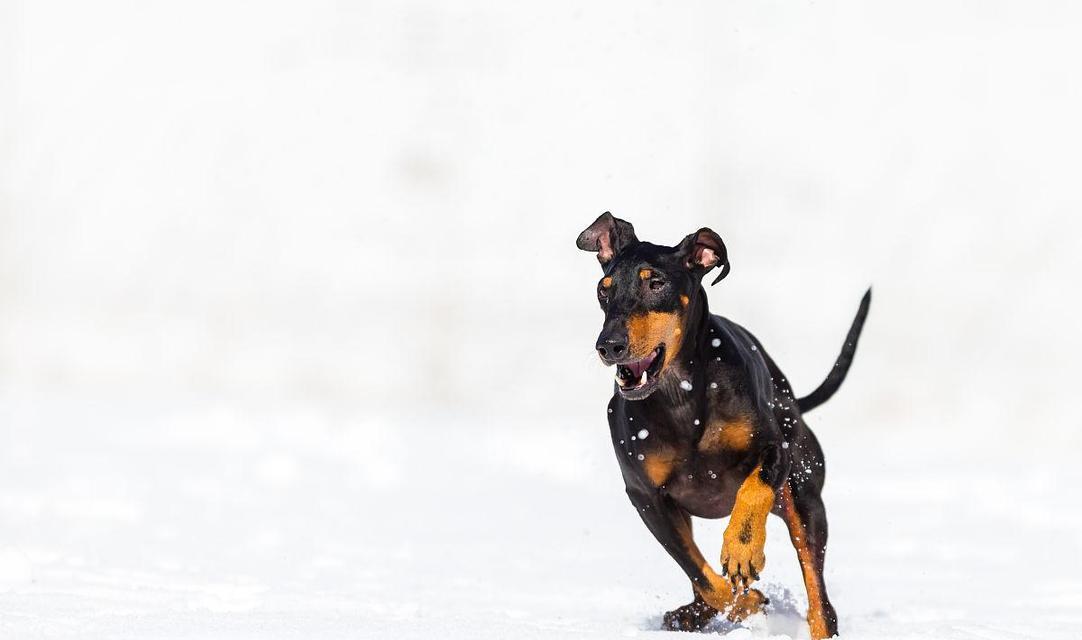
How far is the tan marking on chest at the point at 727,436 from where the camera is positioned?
503 centimetres

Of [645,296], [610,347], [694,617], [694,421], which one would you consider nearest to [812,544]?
[694,617]

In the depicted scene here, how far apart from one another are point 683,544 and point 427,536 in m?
4.79

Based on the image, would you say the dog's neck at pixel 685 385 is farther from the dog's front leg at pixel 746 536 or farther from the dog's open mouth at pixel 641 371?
the dog's front leg at pixel 746 536

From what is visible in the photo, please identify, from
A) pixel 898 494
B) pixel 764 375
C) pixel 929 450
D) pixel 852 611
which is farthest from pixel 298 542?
pixel 929 450

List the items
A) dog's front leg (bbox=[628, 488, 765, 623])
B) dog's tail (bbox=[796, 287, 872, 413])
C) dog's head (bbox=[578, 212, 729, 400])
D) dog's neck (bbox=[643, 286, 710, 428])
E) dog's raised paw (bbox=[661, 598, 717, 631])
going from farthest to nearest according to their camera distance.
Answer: dog's tail (bbox=[796, 287, 872, 413]), dog's raised paw (bbox=[661, 598, 717, 631]), dog's front leg (bbox=[628, 488, 765, 623]), dog's neck (bbox=[643, 286, 710, 428]), dog's head (bbox=[578, 212, 729, 400])

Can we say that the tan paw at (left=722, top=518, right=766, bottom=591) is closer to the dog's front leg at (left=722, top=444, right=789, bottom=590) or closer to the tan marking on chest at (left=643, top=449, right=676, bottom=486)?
the dog's front leg at (left=722, top=444, right=789, bottom=590)

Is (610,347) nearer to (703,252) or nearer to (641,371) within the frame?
(641,371)

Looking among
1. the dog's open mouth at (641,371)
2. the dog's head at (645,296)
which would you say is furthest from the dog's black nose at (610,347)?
the dog's open mouth at (641,371)

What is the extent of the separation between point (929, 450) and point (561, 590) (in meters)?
9.98

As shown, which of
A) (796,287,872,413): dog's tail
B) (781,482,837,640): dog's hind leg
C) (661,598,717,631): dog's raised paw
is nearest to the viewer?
(781,482,837,640): dog's hind leg

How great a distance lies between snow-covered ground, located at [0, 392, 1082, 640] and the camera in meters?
5.68

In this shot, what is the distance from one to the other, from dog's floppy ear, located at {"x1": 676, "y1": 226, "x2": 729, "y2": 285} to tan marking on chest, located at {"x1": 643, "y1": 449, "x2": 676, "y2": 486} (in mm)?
599

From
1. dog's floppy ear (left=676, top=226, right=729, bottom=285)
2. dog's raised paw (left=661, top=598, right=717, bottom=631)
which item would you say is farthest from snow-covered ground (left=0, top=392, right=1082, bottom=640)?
dog's floppy ear (left=676, top=226, right=729, bottom=285)

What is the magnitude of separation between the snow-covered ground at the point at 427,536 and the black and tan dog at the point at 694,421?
337 mm
